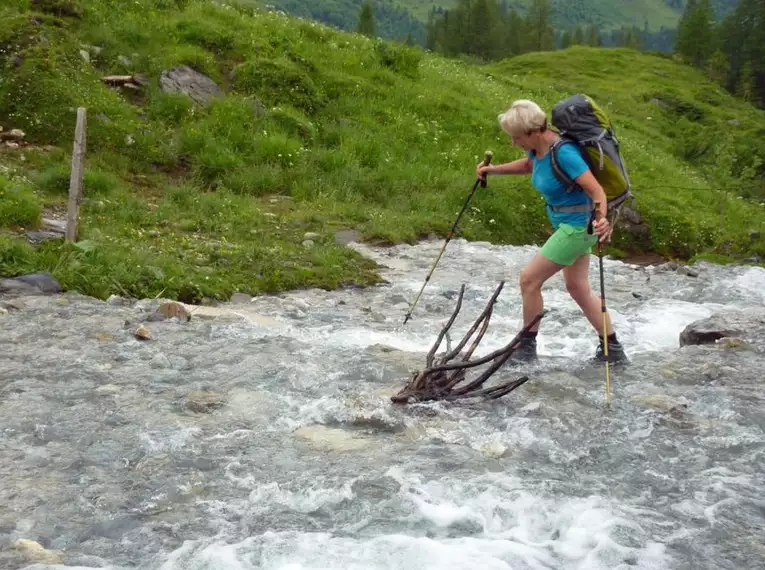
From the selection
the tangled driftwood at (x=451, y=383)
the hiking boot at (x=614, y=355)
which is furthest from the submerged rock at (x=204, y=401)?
the hiking boot at (x=614, y=355)

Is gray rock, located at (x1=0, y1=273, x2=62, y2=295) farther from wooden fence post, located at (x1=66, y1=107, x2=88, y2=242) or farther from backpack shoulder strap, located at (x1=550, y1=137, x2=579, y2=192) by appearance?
backpack shoulder strap, located at (x1=550, y1=137, x2=579, y2=192)

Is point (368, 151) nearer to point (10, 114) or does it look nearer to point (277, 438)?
point (10, 114)

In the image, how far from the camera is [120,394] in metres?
6.45

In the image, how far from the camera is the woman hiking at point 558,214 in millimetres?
6508

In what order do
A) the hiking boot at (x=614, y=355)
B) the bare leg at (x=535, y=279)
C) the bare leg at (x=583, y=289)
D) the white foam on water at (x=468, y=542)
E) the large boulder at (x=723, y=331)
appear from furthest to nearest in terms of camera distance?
the large boulder at (x=723, y=331) → the hiking boot at (x=614, y=355) → the bare leg at (x=583, y=289) → the bare leg at (x=535, y=279) → the white foam on water at (x=468, y=542)

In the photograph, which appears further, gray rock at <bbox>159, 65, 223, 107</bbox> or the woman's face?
gray rock at <bbox>159, 65, 223, 107</bbox>

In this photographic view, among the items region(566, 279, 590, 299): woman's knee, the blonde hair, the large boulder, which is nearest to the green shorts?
region(566, 279, 590, 299): woman's knee

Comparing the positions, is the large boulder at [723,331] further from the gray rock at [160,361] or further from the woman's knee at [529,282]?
the gray rock at [160,361]

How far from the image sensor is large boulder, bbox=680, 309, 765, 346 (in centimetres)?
863

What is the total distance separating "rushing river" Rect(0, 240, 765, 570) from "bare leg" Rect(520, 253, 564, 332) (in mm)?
683

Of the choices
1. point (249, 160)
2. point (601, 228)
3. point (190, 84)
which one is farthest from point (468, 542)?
point (190, 84)

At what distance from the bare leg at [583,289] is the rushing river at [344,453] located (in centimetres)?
50

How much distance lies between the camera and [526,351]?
7797 millimetres

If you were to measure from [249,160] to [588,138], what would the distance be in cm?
1018
